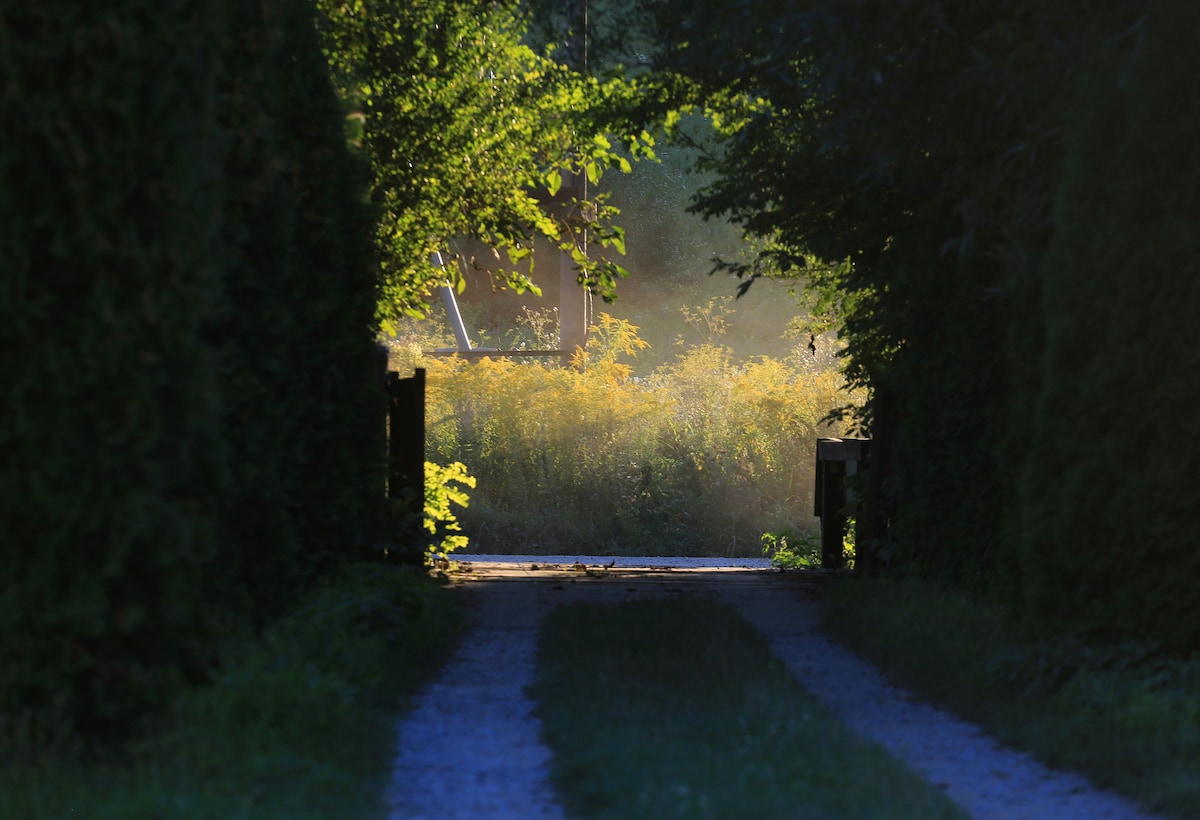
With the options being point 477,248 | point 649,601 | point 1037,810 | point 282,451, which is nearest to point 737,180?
point 649,601

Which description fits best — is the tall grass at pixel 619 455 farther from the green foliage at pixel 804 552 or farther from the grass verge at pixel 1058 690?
the grass verge at pixel 1058 690

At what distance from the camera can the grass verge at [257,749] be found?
437cm

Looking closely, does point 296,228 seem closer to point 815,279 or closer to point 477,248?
point 815,279

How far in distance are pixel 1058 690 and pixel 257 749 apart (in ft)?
13.2

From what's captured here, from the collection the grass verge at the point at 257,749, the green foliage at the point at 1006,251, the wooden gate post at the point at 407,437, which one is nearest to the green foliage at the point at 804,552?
the green foliage at the point at 1006,251

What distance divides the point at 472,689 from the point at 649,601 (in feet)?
8.38

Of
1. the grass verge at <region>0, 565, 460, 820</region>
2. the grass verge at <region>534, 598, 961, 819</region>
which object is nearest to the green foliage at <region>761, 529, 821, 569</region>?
the grass verge at <region>534, 598, 961, 819</region>

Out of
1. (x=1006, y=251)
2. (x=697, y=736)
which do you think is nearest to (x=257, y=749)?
(x=697, y=736)

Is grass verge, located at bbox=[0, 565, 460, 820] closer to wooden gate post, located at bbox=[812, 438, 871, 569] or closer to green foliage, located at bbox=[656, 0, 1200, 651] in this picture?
green foliage, located at bbox=[656, 0, 1200, 651]

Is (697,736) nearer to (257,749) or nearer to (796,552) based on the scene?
(257,749)

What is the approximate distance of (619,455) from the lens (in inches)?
802

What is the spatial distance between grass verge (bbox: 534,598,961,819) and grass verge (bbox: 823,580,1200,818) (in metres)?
0.87

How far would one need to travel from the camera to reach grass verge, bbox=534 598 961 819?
4.87 m

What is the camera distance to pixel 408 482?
11992mm
